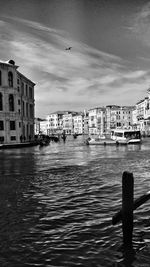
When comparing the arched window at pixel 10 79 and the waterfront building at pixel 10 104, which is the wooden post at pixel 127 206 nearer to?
the waterfront building at pixel 10 104

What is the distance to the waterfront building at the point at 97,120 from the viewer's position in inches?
6168

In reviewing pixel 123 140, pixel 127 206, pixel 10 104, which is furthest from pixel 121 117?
pixel 127 206

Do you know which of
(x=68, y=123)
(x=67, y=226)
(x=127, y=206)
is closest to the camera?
(x=127, y=206)

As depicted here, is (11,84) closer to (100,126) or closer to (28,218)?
(28,218)

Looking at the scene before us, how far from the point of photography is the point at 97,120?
163125 millimetres

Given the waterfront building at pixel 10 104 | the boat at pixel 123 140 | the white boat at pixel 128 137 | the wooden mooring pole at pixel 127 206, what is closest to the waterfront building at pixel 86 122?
the white boat at pixel 128 137

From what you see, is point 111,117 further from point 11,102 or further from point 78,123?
point 11,102

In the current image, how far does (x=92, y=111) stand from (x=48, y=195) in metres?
164

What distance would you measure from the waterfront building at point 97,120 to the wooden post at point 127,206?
468 ft

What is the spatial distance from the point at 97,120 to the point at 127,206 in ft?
521

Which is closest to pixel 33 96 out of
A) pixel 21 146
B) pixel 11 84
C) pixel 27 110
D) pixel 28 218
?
pixel 27 110

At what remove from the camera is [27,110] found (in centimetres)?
5556

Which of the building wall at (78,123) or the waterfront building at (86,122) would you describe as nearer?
the waterfront building at (86,122)

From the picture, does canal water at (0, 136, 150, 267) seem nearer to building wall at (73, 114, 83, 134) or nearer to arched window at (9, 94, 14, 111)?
arched window at (9, 94, 14, 111)
